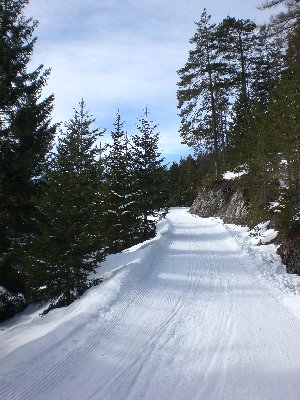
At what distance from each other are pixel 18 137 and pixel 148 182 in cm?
951

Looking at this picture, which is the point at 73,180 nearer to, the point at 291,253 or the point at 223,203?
the point at 291,253

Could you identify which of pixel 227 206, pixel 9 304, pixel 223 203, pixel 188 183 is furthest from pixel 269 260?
pixel 188 183

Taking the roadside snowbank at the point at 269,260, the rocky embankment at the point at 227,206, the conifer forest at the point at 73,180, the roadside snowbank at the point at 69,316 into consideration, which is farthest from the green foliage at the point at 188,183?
the roadside snowbank at the point at 69,316

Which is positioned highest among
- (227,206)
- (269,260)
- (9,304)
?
(227,206)

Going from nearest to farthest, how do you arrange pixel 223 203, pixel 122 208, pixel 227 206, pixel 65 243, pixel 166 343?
pixel 166 343 < pixel 65 243 < pixel 122 208 < pixel 227 206 < pixel 223 203

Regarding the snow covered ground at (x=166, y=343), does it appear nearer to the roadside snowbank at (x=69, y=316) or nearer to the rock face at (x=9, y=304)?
the roadside snowbank at (x=69, y=316)

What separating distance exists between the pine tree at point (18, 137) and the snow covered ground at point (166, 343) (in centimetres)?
477

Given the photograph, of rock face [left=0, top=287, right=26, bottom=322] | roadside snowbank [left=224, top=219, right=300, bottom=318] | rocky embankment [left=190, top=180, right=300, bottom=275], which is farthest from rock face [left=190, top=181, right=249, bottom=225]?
rock face [left=0, top=287, right=26, bottom=322]

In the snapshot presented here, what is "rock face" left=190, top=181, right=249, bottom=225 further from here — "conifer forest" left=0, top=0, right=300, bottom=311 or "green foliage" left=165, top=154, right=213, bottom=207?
"green foliage" left=165, top=154, right=213, bottom=207

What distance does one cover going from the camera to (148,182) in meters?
20.5

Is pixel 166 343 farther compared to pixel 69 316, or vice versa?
pixel 69 316

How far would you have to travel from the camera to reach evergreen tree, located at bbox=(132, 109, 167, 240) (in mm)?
19964

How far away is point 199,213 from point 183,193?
1282 inches

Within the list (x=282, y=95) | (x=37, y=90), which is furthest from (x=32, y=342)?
(x=282, y=95)
